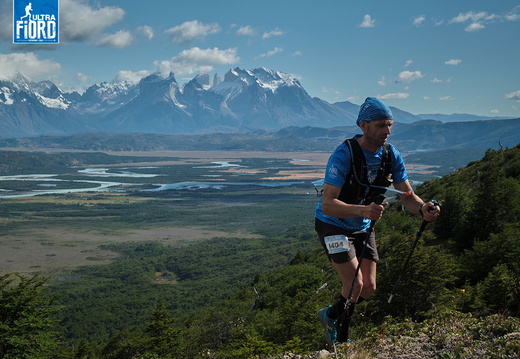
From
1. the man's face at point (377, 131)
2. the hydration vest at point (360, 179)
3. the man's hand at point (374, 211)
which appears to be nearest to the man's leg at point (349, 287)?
the hydration vest at point (360, 179)

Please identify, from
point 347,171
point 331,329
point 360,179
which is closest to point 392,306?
point 331,329

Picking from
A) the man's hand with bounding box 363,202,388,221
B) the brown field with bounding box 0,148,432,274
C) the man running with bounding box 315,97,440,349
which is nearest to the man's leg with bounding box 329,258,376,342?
the man running with bounding box 315,97,440,349

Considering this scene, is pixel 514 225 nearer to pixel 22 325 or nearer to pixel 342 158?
pixel 342 158

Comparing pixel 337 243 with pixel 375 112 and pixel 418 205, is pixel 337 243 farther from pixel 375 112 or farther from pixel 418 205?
pixel 375 112

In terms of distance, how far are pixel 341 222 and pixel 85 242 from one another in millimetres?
163282

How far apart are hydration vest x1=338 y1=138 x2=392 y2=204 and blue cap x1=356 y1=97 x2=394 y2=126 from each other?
0.37 meters

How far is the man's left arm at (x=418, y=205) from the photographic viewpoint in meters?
5.99

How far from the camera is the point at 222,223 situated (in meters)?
188

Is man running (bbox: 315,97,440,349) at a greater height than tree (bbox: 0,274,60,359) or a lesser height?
greater

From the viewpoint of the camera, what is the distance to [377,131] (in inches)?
236

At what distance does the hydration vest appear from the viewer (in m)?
5.93

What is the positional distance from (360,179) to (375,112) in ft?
3.16

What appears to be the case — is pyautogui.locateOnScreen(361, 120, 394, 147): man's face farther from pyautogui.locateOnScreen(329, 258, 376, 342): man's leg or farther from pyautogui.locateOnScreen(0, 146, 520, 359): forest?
pyautogui.locateOnScreen(0, 146, 520, 359): forest

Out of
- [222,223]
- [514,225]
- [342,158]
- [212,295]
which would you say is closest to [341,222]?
[342,158]
